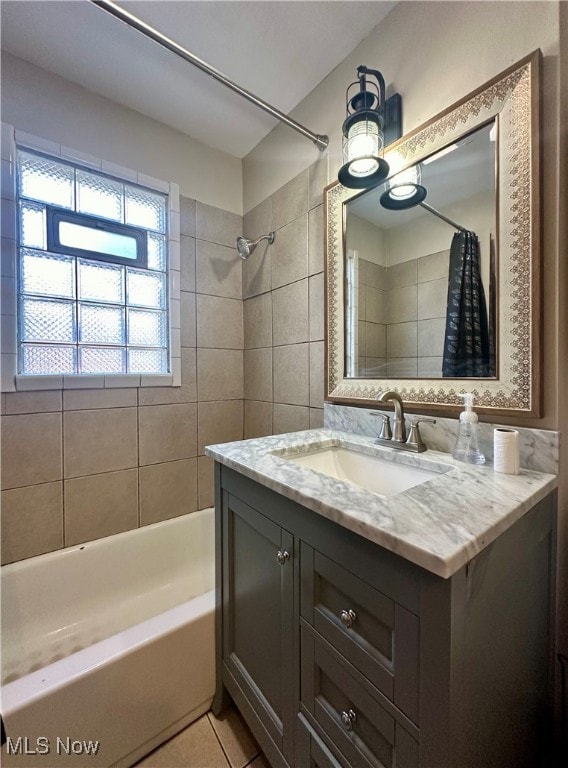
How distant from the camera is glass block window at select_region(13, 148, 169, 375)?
4.67 ft

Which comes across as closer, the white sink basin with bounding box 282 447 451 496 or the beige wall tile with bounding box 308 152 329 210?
the white sink basin with bounding box 282 447 451 496

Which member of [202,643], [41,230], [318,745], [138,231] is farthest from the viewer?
[138,231]

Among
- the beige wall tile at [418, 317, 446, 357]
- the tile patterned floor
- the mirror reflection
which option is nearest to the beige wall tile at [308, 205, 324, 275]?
the mirror reflection

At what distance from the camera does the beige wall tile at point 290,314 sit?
5.09 feet

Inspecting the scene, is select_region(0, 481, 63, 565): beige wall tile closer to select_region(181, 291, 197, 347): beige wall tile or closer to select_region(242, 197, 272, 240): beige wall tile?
select_region(181, 291, 197, 347): beige wall tile

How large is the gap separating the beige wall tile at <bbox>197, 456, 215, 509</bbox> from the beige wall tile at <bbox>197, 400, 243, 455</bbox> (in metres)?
0.07

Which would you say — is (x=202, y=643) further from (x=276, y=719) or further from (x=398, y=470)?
(x=398, y=470)

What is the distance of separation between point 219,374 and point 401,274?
47.5 inches

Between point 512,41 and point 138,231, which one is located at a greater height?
point 512,41

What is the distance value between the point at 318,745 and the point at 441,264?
52.2 inches

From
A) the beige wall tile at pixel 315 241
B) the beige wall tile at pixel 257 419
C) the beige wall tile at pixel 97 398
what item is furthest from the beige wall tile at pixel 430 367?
the beige wall tile at pixel 97 398

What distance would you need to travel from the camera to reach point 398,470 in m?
1.00

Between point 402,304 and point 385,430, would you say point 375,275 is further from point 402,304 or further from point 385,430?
point 385,430

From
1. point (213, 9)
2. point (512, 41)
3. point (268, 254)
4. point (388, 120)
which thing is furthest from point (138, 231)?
point (512, 41)
